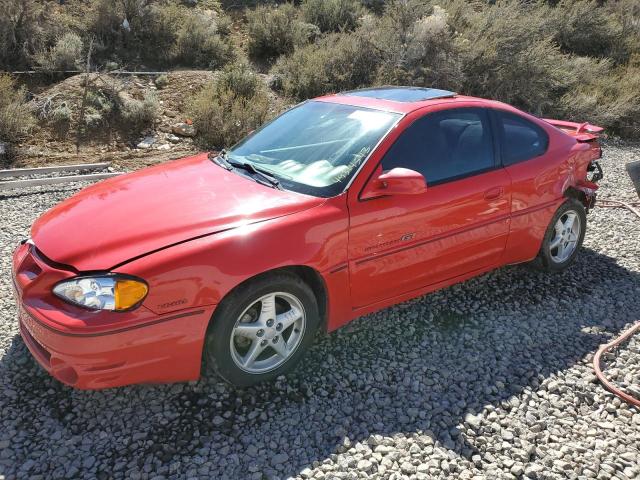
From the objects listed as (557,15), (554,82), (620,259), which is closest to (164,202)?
(620,259)

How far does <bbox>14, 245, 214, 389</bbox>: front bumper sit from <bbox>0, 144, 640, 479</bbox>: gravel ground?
31 centimetres

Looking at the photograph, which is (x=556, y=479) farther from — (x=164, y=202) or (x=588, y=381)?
(x=164, y=202)

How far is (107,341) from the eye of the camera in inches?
96.0

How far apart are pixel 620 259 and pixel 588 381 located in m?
2.23

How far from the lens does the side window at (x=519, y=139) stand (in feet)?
13.0

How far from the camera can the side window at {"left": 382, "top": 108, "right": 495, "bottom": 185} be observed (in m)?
3.39

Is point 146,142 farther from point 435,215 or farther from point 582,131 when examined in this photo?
point 582,131

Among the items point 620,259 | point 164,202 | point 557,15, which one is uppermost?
point 557,15

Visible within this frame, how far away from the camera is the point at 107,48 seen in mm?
10633

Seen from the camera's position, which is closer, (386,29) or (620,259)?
(620,259)

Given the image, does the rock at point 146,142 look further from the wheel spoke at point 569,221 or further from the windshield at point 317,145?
the wheel spoke at point 569,221

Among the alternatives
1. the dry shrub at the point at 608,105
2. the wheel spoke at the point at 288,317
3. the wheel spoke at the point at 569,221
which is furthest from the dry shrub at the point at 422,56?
the wheel spoke at the point at 288,317

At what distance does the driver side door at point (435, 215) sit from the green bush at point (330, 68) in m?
6.32

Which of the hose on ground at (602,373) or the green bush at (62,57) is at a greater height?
the green bush at (62,57)
